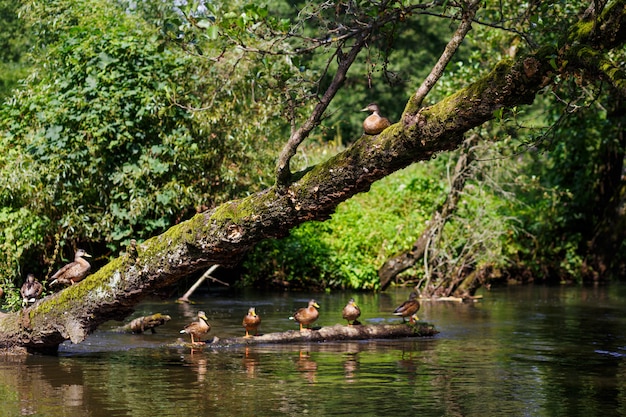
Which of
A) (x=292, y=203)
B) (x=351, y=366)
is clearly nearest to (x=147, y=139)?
(x=351, y=366)

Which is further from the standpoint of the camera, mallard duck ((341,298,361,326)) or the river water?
mallard duck ((341,298,361,326))

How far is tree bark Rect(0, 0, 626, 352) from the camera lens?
888 cm

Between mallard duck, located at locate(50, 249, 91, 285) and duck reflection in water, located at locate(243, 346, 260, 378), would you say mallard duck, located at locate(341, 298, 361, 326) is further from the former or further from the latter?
mallard duck, located at locate(50, 249, 91, 285)

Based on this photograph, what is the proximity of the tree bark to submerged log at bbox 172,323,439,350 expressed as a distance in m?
2.05

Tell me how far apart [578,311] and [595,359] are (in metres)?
6.61

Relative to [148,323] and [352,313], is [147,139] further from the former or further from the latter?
[352,313]

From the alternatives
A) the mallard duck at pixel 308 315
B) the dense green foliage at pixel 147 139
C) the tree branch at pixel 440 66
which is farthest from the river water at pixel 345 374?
the dense green foliage at pixel 147 139

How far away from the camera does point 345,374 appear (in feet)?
37.3

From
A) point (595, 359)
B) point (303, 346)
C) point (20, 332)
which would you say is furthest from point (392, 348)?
point (20, 332)

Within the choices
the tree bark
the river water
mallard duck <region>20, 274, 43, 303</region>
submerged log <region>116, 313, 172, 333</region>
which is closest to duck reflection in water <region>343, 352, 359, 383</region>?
the river water

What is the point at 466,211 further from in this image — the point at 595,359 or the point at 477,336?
the point at 595,359

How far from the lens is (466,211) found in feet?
78.4

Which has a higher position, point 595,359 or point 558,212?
point 558,212

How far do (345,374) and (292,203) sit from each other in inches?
90.5
